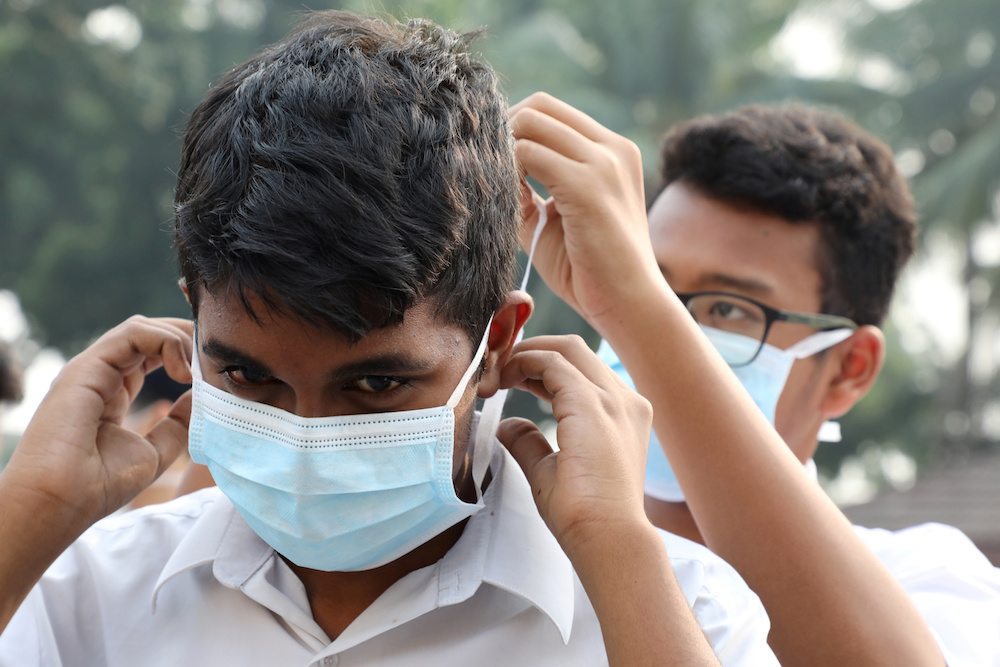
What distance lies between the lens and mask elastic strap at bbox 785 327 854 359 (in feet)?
10.3

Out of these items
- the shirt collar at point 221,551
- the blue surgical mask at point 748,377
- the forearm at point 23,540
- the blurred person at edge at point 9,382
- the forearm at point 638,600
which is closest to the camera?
the forearm at point 638,600

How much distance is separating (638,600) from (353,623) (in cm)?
60

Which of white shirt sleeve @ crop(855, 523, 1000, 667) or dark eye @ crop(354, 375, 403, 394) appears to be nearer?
dark eye @ crop(354, 375, 403, 394)

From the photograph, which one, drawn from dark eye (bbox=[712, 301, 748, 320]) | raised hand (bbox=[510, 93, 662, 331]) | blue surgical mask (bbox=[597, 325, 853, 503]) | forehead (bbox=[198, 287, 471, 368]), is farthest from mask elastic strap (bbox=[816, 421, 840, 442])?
forehead (bbox=[198, 287, 471, 368])

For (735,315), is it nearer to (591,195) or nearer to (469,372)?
(591,195)

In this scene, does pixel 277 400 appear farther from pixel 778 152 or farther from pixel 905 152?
pixel 905 152

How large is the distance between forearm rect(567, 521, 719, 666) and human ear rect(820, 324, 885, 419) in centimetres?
150

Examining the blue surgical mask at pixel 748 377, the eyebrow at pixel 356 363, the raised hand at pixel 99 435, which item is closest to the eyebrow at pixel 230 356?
the eyebrow at pixel 356 363

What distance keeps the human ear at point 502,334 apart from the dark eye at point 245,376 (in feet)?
1.55

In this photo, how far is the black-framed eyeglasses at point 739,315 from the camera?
10.2 ft

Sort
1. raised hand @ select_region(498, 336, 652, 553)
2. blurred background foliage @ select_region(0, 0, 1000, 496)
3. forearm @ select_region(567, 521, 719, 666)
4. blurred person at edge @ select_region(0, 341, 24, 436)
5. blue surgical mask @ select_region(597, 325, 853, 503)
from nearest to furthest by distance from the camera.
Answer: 1. forearm @ select_region(567, 521, 719, 666)
2. raised hand @ select_region(498, 336, 652, 553)
3. blue surgical mask @ select_region(597, 325, 853, 503)
4. blurred person at edge @ select_region(0, 341, 24, 436)
5. blurred background foliage @ select_region(0, 0, 1000, 496)

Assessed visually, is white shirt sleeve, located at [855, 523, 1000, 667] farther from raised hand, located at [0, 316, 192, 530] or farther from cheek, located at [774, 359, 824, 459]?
raised hand, located at [0, 316, 192, 530]

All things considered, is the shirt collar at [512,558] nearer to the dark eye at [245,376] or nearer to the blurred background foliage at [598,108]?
the dark eye at [245,376]

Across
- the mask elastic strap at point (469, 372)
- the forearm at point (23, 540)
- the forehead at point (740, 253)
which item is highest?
the forehead at point (740, 253)
